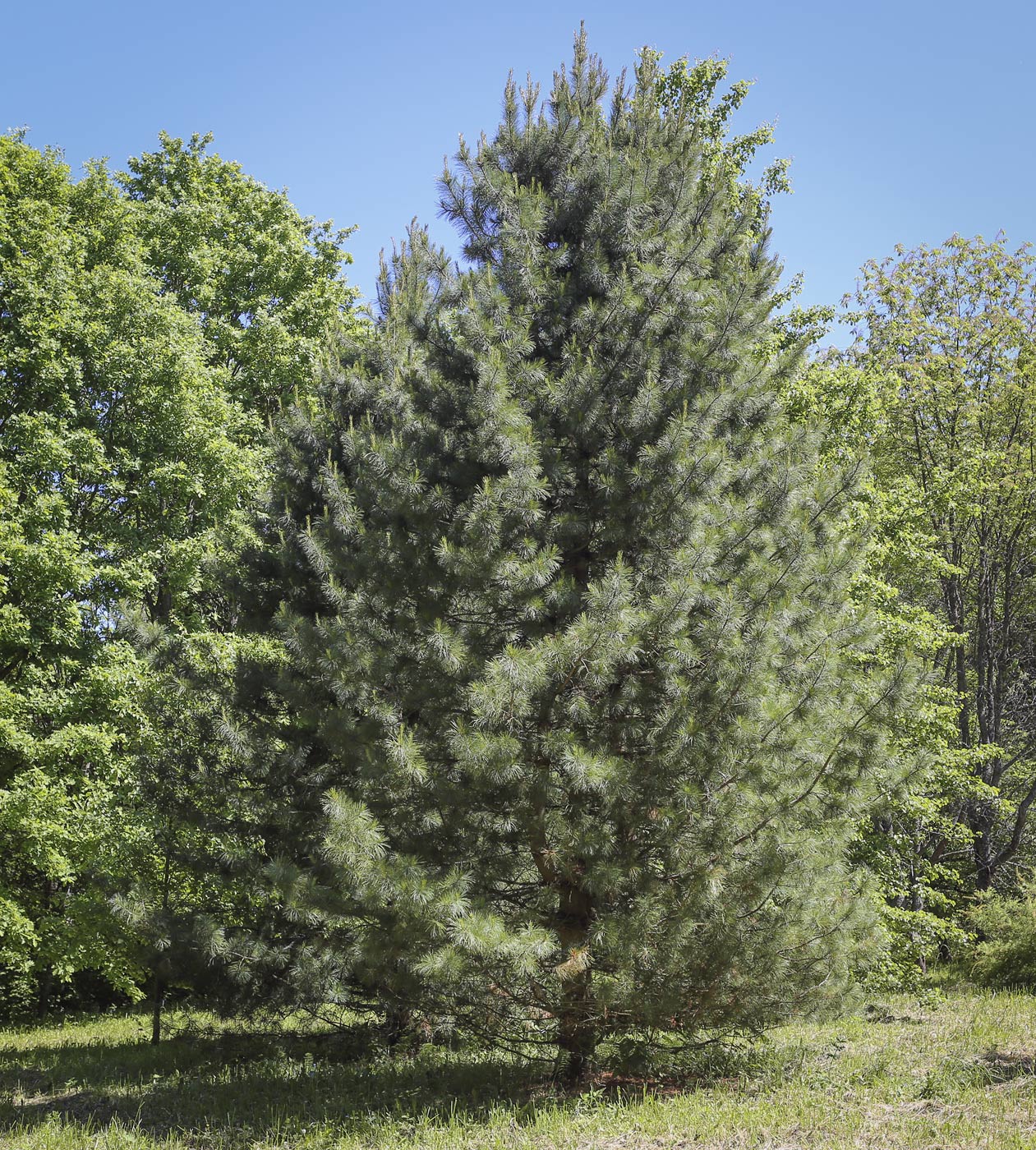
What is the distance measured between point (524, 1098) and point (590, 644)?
151 inches

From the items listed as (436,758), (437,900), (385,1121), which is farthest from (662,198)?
(385,1121)

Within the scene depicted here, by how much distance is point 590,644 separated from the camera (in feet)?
20.0

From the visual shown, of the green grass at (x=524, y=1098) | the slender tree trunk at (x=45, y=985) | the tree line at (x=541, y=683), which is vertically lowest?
the slender tree trunk at (x=45, y=985)

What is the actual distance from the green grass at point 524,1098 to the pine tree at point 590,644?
64 cm

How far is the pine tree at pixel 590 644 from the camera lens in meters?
6.18

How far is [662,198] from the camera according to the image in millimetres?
7863

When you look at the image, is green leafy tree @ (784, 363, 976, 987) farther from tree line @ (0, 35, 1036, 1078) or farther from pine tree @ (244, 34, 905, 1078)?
pine tree @ (244, 34, 905, 1078)

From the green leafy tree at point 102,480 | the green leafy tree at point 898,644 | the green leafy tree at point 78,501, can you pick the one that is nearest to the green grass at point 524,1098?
the green leafy tree at point 898,644

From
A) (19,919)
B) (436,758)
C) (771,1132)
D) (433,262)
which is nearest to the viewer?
(771,1132)

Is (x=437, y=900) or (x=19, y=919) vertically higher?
(x=437, y=900)

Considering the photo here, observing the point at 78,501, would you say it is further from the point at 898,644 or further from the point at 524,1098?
the point at 898,644

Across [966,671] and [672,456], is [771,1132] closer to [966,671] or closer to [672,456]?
[672,456]

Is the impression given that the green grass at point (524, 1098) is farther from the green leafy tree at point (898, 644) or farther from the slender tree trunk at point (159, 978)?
the green leafy tree at point (898, 644)

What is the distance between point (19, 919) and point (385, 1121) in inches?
337
